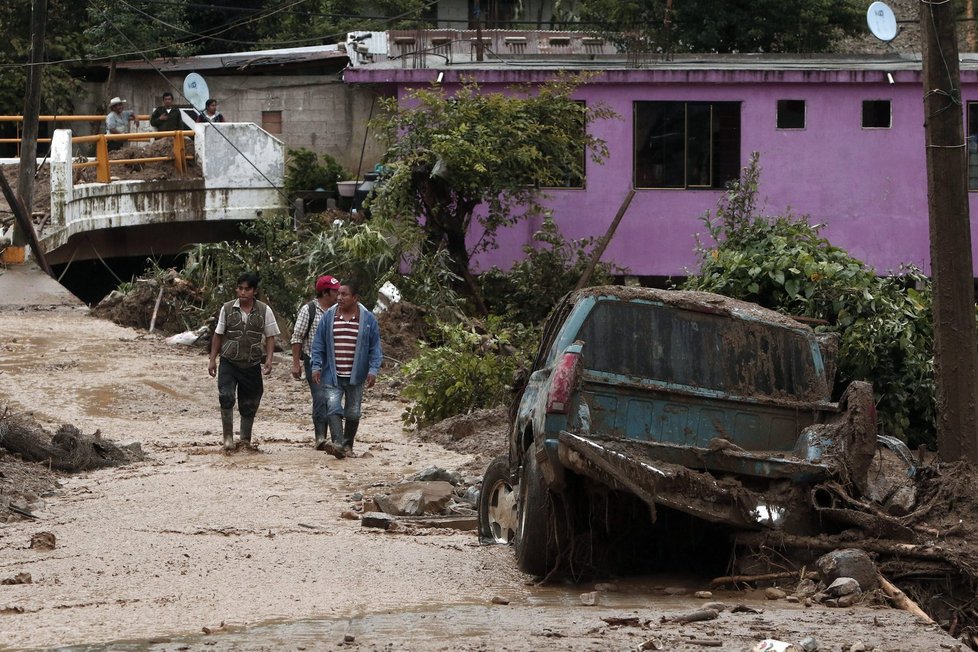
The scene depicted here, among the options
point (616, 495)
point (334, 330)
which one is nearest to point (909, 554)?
point (616, 495)

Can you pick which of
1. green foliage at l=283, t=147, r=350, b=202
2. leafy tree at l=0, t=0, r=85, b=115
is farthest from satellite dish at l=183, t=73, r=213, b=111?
leafy tree at l=0, t=0, r=85, b=115

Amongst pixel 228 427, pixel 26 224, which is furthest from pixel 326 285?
pixel 26 224

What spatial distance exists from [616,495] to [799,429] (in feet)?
4.07

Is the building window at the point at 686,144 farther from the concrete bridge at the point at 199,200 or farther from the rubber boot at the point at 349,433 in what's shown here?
the rubber boot at the point at 349,433

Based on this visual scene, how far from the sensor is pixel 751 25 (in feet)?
113

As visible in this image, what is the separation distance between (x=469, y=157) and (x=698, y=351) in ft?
47.7

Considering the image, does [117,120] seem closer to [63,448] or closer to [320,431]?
[320,431]

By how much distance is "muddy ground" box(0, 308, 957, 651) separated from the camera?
6.42 m

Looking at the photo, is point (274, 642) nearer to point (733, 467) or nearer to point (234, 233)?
point (733, 467)

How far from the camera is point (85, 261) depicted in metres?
29.1

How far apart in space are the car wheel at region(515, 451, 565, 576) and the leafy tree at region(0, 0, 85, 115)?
2747cm

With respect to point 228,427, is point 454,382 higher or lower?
higher

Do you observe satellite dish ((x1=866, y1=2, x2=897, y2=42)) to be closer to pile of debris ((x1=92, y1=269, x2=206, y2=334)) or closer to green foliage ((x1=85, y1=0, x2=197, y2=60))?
pile of debris ((x1=92, y1=269, x2=206, y2=334))

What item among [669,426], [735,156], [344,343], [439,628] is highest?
[735,156]
